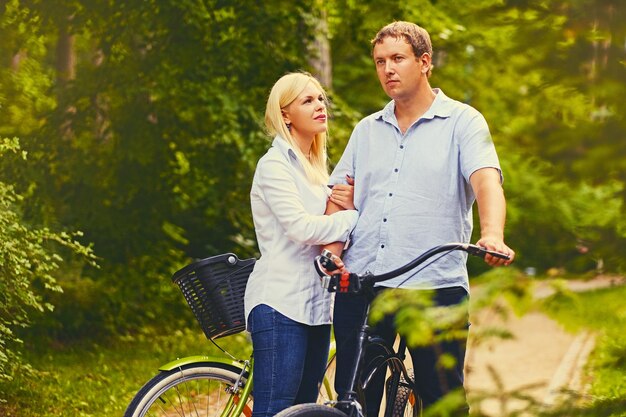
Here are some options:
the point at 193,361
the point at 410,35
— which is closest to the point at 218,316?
the point at 193,361

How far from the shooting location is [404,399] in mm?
4152

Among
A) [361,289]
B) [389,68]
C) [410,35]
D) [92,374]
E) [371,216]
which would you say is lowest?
[92,374]

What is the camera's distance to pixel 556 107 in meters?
2.47

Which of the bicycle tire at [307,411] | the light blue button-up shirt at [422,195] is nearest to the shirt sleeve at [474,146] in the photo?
the light blue button-up shirt at [422,195]

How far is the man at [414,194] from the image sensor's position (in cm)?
400

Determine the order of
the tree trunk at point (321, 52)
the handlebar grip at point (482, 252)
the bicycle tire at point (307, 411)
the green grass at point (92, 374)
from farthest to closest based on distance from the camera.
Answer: the tree trunk at point (321, 52) < the green grass at point (92, 374) < the bicycle tire at point (307, 411) < the handlebar grip at point (482, 252)

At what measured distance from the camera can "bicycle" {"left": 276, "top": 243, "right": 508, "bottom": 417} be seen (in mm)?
3633

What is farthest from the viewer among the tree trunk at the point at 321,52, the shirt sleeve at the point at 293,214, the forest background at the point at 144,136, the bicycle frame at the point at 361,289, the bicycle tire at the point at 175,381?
the tree trunk at the point at 321,52

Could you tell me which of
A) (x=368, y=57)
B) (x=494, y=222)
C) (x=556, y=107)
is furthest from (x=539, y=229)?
(x=368, y=57)

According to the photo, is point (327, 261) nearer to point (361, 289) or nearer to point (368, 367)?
point (361, 289)

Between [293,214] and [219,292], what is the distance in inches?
23.4

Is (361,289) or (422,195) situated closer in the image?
(361,289)

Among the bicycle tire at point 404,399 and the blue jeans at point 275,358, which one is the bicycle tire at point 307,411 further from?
the bicycle tire at point 404,399

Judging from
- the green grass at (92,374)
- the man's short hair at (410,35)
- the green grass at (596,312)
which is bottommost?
the green grass at (92,374)
